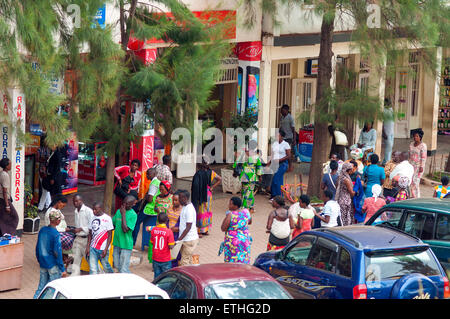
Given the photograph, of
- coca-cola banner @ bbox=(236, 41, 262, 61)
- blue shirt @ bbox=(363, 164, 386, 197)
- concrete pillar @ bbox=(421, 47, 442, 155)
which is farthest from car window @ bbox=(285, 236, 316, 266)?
concrete pillar @ bbox=(421, 47, 442, 155)

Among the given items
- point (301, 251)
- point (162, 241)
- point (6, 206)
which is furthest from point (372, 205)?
point (6, 206)

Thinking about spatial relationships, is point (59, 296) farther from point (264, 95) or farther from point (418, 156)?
point (264, 95)

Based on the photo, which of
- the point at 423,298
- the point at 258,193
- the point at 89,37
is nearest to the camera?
the point at 423,298

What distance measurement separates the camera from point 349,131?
80.4 ft

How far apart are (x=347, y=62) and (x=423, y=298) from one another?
57.2 feet

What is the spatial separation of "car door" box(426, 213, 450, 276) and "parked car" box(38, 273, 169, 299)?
472 centimetres

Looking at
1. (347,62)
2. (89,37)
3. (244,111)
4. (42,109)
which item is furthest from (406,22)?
(347,62)

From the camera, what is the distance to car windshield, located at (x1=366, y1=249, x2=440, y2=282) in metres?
9.24

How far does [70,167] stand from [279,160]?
16.0ft

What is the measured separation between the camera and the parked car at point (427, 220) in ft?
36.1

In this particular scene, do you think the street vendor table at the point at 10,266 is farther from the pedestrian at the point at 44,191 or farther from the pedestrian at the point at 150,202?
the pedestrian at the point at 44,191

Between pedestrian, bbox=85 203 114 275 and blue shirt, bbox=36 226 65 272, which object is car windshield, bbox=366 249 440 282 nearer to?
pedestrian, bbox=85 203 114 275

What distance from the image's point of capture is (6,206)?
12.9m

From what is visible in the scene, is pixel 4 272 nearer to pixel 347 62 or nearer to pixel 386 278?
pixel 386 278
